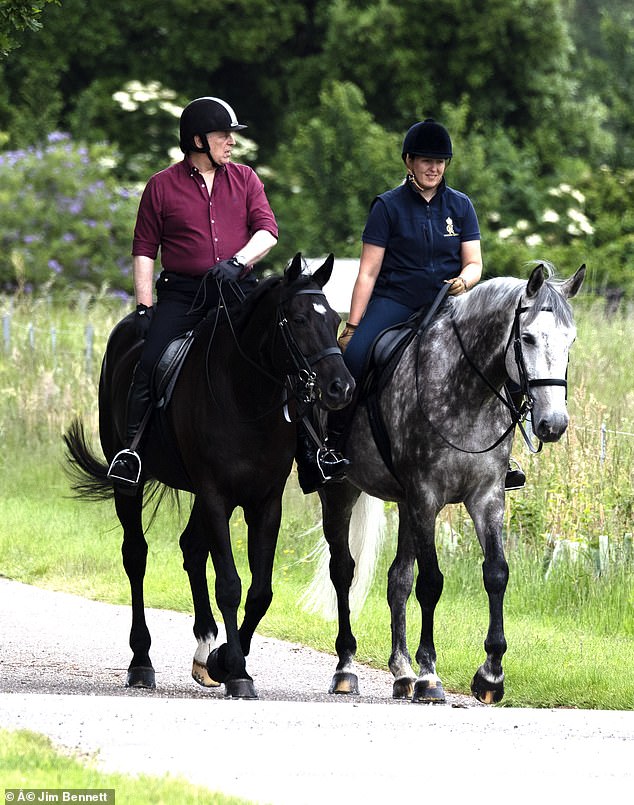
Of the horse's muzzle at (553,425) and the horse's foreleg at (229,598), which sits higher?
the horse's muzzle at (553,425)

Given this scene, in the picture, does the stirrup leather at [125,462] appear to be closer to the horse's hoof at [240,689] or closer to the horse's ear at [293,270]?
the horse's hoof at [240,689]

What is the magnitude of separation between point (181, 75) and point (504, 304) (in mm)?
26583

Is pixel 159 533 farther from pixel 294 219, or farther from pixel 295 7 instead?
pixel 295 7

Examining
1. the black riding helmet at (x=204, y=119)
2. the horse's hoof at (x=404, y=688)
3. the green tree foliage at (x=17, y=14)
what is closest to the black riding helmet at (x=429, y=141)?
the black riding helmet at (x=204, y=119)

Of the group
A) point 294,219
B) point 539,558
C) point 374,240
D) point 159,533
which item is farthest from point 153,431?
point 294,219

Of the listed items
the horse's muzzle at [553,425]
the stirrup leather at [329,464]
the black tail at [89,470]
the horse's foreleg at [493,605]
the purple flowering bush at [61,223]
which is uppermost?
the purple flowering bush at [61,223]

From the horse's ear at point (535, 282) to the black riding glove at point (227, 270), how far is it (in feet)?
5.23

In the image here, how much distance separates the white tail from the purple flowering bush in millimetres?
16124

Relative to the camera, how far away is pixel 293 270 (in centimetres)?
813

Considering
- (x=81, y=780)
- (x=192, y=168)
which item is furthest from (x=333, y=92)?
(x=81, y=780)

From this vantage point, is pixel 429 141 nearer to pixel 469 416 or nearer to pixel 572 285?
pixel 572 285

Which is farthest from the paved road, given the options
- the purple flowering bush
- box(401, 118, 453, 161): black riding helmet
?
the purple flowering bush

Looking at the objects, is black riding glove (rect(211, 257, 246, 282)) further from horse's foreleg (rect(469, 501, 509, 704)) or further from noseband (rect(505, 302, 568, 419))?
horse's foreleg (rect(469, 501, 509, 704))

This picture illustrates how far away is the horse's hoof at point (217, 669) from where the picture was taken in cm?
864
